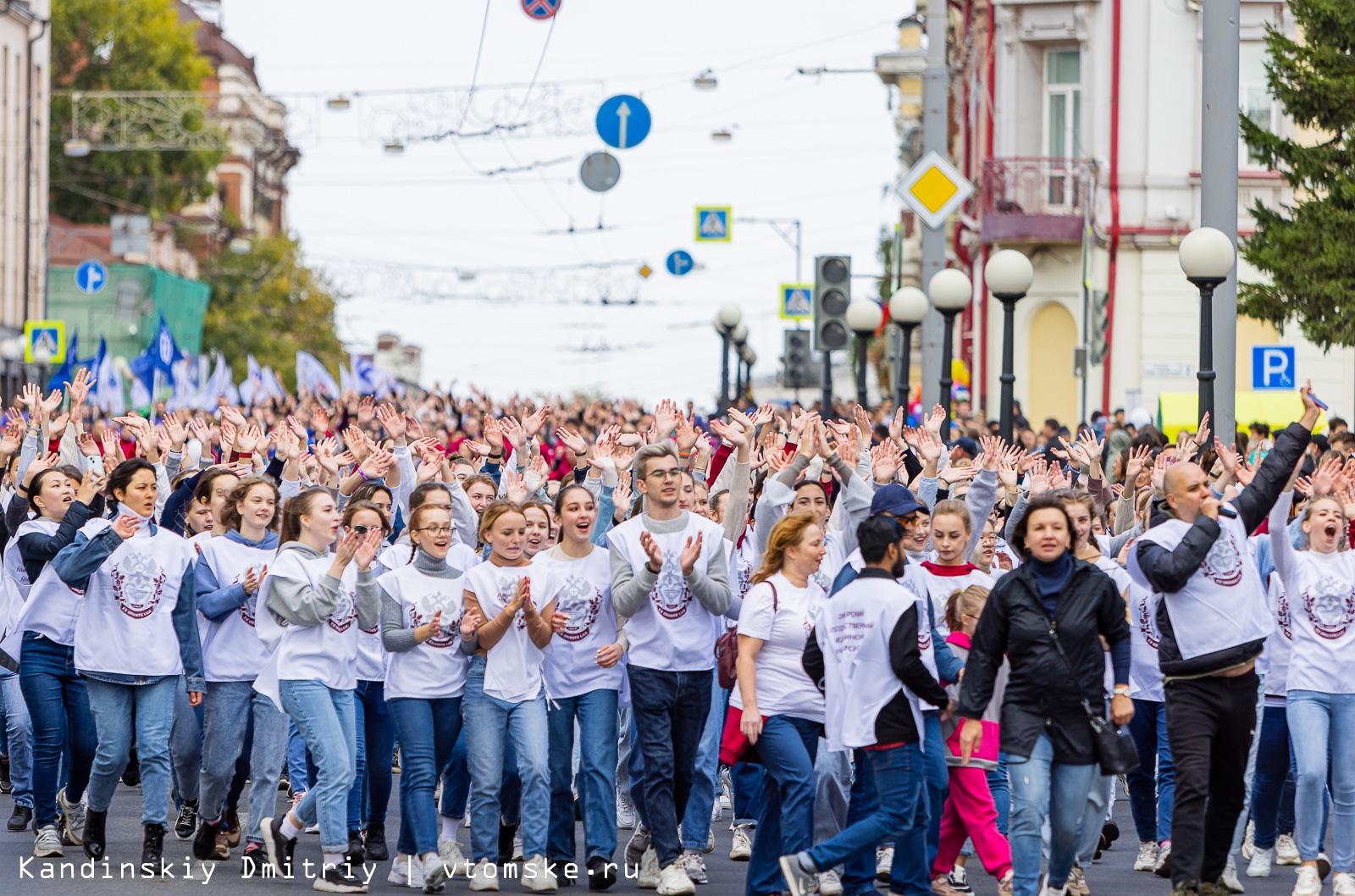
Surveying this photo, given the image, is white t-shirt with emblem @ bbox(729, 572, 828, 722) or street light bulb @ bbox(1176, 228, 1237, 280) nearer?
white t-shirt with emblem @ bbox(729, 572, 828, 722)

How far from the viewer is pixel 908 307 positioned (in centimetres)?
2177

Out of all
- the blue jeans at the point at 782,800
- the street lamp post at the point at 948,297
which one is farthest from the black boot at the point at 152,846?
the street lamp post at the point at 948,297

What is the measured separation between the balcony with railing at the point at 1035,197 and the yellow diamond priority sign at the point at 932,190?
10513 mm

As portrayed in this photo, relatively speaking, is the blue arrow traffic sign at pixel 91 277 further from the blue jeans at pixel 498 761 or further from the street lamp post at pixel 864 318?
the blue jeans at pixel 498 761

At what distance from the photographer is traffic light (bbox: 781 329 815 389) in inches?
1132

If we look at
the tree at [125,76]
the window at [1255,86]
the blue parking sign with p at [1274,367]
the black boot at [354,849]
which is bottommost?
the black boot at [354,849]

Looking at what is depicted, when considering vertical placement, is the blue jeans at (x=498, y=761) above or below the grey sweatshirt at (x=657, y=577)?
below

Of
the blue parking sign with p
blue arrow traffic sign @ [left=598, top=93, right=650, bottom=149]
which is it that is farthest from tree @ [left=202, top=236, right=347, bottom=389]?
the blue parking sign with p

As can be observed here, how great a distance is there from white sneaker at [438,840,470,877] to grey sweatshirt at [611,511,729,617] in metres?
1.31

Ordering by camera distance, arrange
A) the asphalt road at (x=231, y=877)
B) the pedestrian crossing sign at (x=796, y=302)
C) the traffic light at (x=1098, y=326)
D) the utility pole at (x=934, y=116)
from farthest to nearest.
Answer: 1. the pedestrian crossing sign at (x=796, y=302)
2. the utility pole at (x=934, y=116)
3. the traffic light at (x=1098, y=326)
4. the asphalt road at (x=231, y=877)

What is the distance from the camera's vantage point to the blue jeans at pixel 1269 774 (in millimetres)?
10086

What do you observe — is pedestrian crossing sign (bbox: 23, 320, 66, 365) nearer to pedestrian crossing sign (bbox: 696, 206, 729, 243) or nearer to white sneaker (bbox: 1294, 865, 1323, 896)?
pedestrian crossing sign (bbox: 696, 206, 729, 243)

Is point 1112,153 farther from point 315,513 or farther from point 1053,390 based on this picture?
point 315,513

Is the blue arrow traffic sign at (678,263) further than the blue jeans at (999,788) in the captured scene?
Yes
